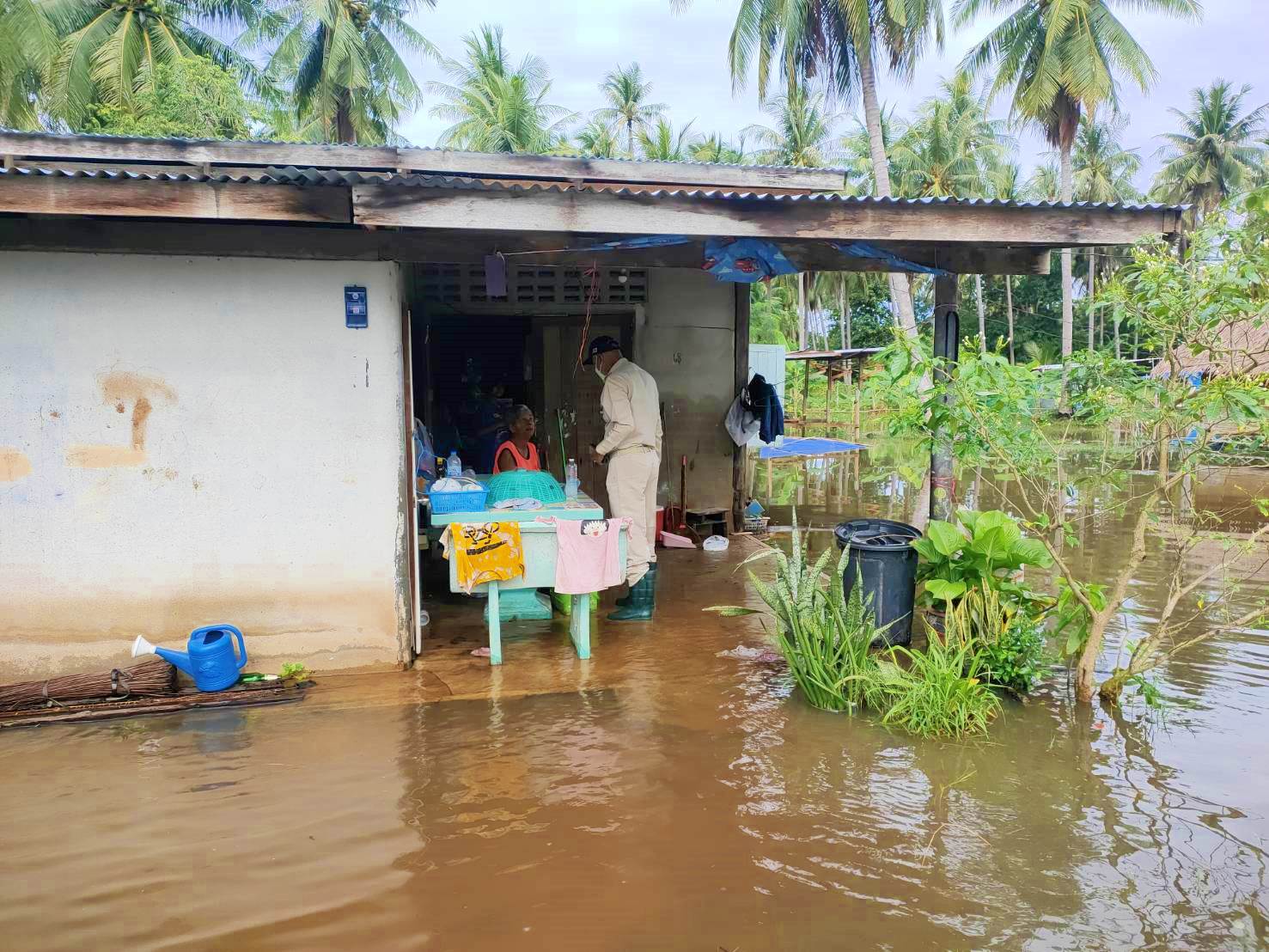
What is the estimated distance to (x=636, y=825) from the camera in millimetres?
3754

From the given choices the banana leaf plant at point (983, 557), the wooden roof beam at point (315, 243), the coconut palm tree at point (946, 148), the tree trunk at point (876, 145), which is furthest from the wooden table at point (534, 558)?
the coconut palm tree at point (946, 148)

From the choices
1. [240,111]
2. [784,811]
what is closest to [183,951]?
[784,811]

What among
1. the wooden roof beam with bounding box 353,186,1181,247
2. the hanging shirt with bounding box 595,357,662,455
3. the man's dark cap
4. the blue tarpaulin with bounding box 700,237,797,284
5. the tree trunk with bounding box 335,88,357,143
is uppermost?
the tree trunk with bounding box 335,88,357,143

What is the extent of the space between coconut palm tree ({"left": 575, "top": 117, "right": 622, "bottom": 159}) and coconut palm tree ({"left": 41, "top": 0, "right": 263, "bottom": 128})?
586 inches

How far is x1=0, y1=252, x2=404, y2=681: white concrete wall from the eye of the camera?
5.25 metres

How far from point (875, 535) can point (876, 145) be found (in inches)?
624

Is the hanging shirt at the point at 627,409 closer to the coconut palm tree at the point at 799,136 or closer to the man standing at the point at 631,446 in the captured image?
the man standing at the point at 631,446

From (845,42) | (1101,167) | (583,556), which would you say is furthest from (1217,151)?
(583,556)

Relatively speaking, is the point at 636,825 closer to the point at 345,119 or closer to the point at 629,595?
the point at 629,595

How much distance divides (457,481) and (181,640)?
2.02 metres

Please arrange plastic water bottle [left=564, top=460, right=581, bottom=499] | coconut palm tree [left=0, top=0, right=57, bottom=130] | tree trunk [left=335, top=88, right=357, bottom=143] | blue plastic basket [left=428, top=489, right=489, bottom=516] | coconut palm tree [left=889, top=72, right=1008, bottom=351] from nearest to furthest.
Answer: blue plastic basket [left=428, top=489, right=489, bottom=516], plastic water bottle [left=564, top=460, right=581, bottom=499], coconut palm tree [left=0, top=0, right=57, bottom=130], tree trunk [left=335, top=88, right=357, bottom=143], coconut palm tree [left=889, top=72, right=1008, bottom=351]

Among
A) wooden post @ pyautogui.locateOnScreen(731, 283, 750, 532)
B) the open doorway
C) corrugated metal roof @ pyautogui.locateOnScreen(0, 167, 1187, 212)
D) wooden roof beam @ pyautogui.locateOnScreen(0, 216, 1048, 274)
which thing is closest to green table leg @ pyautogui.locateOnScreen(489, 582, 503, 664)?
wooden roof beam @ pyautogui.locateOnScreen(0, 216, 1048, 274)

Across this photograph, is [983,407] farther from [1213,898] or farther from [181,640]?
[181,640]

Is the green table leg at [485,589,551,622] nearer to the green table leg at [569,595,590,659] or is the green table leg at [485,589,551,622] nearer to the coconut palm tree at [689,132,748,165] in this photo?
the green table leg at [569,595,590,659]
